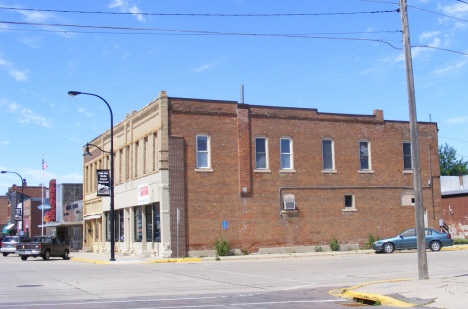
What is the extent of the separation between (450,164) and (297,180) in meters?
56.8

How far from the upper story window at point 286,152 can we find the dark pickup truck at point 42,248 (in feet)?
54.5

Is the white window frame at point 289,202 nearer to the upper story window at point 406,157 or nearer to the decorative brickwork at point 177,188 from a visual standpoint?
the decorative brickwork at point 177,188

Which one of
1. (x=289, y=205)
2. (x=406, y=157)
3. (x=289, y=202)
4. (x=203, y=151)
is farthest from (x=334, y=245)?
(x=203, y=151)

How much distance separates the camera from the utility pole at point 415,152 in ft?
48.9

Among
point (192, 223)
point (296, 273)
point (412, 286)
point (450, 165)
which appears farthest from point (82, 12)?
point (450, 165)

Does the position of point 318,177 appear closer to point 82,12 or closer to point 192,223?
point 192,223

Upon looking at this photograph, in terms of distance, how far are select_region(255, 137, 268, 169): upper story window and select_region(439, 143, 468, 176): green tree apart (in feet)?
186

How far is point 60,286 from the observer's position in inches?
650

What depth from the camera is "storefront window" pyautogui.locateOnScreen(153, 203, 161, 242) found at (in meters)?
33.1

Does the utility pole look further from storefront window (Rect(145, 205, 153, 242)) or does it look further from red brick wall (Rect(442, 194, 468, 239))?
red brick wall (Rect(442, 194, 468, 239))

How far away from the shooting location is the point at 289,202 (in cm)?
3469

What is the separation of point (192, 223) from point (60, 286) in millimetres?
15788

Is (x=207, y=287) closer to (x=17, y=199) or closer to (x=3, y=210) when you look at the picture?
(x=17, y=199)

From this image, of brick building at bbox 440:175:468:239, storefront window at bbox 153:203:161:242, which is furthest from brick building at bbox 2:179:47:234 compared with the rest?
→ brick building at bbox 440:175:468:239
